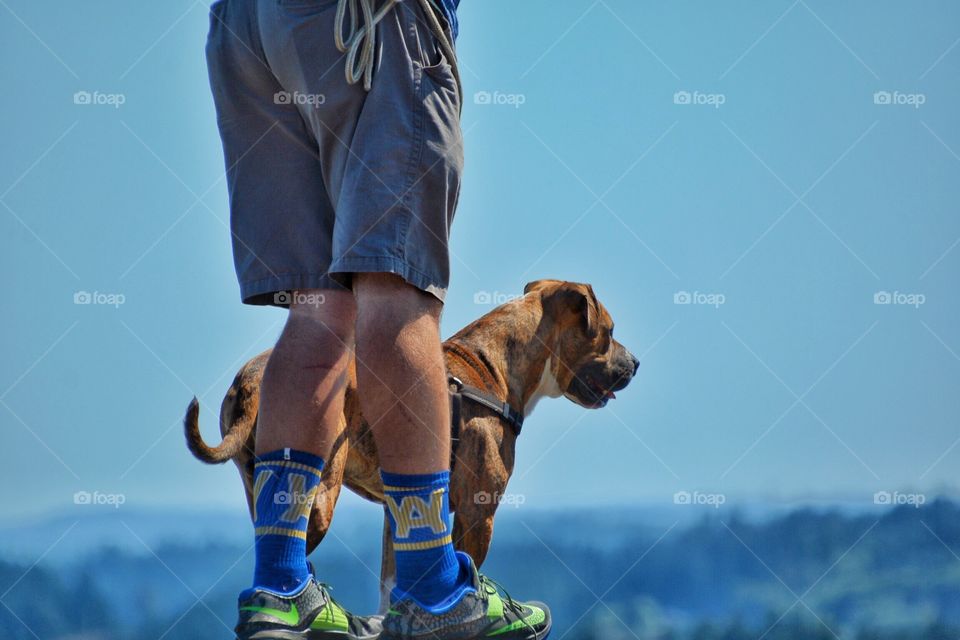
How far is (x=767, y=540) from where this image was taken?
4.05m

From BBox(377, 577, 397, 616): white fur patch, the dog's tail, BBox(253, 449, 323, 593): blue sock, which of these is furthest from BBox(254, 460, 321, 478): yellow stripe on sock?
BBox(377, 577, 397, 616): white fur patch

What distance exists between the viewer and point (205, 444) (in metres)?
2.71

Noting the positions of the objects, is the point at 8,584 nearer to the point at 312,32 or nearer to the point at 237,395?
the point at 237,395

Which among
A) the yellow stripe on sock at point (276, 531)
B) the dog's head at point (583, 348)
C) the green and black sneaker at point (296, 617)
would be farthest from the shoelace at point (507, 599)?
the dog's head at point (583, 348)

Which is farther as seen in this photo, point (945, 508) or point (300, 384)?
point (945, 508)

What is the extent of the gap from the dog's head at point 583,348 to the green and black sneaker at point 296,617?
2.34 metres

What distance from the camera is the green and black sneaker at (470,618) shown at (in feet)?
6.14

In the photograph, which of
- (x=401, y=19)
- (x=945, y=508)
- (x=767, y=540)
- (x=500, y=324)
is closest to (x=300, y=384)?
(x=401, y=19)

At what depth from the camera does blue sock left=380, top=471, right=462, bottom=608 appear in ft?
6.16

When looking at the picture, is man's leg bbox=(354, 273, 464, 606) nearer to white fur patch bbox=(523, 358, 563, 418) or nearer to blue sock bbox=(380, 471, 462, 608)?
blue sock bbox=(380, 471, 462, 608)

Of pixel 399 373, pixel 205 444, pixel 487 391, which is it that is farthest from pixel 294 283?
pixel 487 391

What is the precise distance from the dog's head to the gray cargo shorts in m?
2.28

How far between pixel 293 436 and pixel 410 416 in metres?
0.22

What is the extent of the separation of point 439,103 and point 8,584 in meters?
2.31
